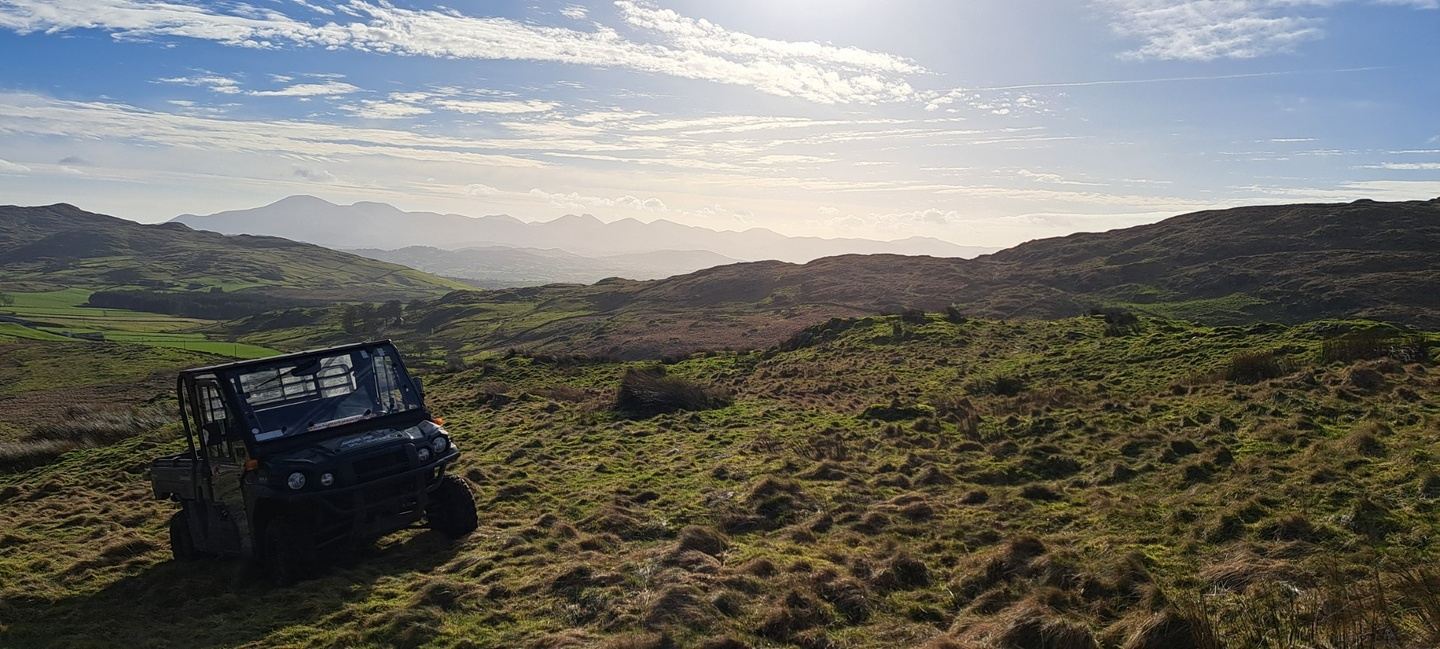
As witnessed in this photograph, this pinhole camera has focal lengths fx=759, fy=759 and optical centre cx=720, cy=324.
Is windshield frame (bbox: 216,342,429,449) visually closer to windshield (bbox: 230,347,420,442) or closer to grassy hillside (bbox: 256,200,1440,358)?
windshield (bbox: 230,347,420,442)

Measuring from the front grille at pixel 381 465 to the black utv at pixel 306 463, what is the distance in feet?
0.05

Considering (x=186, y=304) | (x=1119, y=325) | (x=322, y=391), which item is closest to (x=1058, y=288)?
(x=1119, y=325)

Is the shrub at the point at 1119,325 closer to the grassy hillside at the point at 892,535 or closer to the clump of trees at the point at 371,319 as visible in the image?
the grassy hillside at the point at 892,535

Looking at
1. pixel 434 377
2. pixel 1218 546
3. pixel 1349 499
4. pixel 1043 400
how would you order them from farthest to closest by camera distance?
pixel 434 377
pixel 1043 400
pixel 1349 499
pixel 1218 546

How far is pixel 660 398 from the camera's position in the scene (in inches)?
910

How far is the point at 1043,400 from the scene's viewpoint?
1964cm

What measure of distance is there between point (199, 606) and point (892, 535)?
341 inches

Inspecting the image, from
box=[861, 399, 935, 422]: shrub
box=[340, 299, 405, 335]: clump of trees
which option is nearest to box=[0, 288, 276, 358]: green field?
box=[340, 299, 405, 335]: clump of trees

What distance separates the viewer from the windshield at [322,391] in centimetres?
991

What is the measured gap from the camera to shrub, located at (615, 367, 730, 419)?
22594 mm

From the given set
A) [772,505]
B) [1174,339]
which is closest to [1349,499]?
[772,505]

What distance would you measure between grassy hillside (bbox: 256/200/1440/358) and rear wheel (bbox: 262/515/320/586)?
1778 inches

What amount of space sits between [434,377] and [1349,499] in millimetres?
32932

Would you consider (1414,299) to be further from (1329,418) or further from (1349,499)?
(1349,499)
